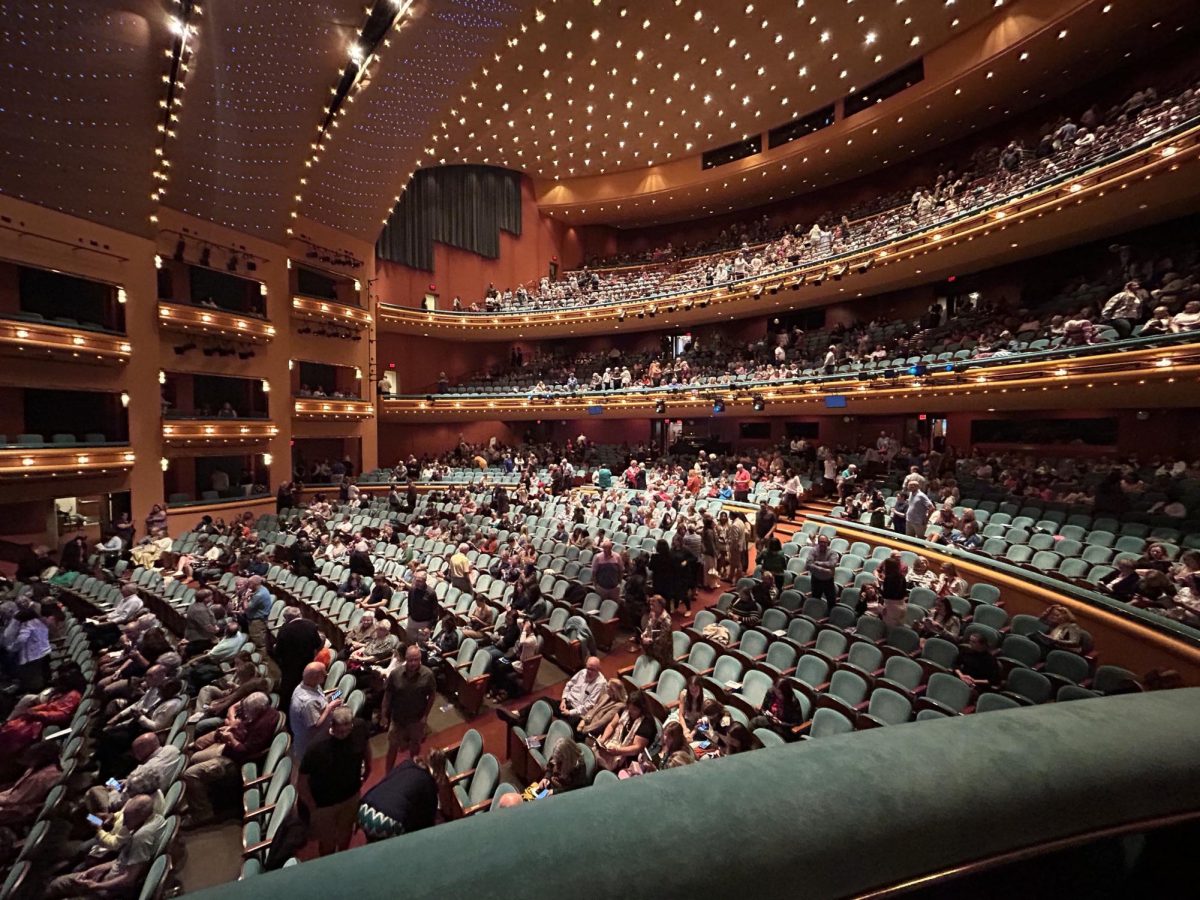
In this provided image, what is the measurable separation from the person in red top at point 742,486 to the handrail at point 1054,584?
3.43 m

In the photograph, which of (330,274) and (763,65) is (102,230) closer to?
(330,274)

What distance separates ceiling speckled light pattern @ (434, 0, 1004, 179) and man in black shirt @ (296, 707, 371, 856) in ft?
55.3

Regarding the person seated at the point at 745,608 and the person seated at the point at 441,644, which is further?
the person seated at the point at 745,608

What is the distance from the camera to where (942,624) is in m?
6.06

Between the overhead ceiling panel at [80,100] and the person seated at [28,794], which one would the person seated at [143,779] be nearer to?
the person seated at [28,794]

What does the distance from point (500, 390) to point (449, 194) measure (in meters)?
8.79

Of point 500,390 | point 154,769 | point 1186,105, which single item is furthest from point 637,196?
point 154,769

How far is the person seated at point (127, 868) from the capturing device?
3287mm

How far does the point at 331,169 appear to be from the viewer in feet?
53.6

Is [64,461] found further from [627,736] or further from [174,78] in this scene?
[627,736]

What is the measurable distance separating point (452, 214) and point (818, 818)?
26963mm

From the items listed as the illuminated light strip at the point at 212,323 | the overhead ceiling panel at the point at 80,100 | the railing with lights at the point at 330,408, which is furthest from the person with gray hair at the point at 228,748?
the railing with lights at the point at 330,408

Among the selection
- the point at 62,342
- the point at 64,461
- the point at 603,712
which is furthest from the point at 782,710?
the point at 62,342

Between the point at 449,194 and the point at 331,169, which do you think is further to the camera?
the point at 449,194
